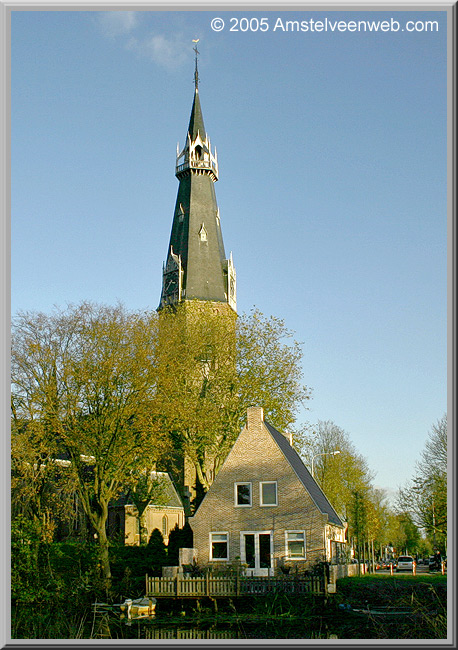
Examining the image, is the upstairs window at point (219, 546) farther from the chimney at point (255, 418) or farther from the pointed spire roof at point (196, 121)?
the pointed spire roof at point (196, 121)

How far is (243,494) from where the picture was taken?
3256cm

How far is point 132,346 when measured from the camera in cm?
3344

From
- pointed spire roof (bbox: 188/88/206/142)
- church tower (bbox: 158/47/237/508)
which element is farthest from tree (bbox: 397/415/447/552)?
pointed spire roof (bbox: 188/88/206/142)

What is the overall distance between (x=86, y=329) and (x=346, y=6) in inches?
982

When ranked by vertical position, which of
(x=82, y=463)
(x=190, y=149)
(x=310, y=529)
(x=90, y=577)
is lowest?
(x=90, y=577)

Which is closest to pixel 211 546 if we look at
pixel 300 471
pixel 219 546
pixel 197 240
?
pixel 219 546

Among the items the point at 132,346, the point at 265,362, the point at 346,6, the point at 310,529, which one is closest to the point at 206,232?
the point at 265,362

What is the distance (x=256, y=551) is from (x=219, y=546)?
193 cm

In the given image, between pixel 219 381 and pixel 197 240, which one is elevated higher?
pixel 197 240

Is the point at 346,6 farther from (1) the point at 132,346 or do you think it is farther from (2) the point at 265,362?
(2) the point at 265,362

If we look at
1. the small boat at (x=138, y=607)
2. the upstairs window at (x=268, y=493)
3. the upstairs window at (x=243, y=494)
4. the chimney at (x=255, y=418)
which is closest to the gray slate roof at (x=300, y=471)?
the chimney at (x=255, y=418)

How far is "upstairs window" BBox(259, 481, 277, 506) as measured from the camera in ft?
105

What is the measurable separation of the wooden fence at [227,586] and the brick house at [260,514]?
2967mm

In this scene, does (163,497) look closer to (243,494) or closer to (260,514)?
(243,494)
